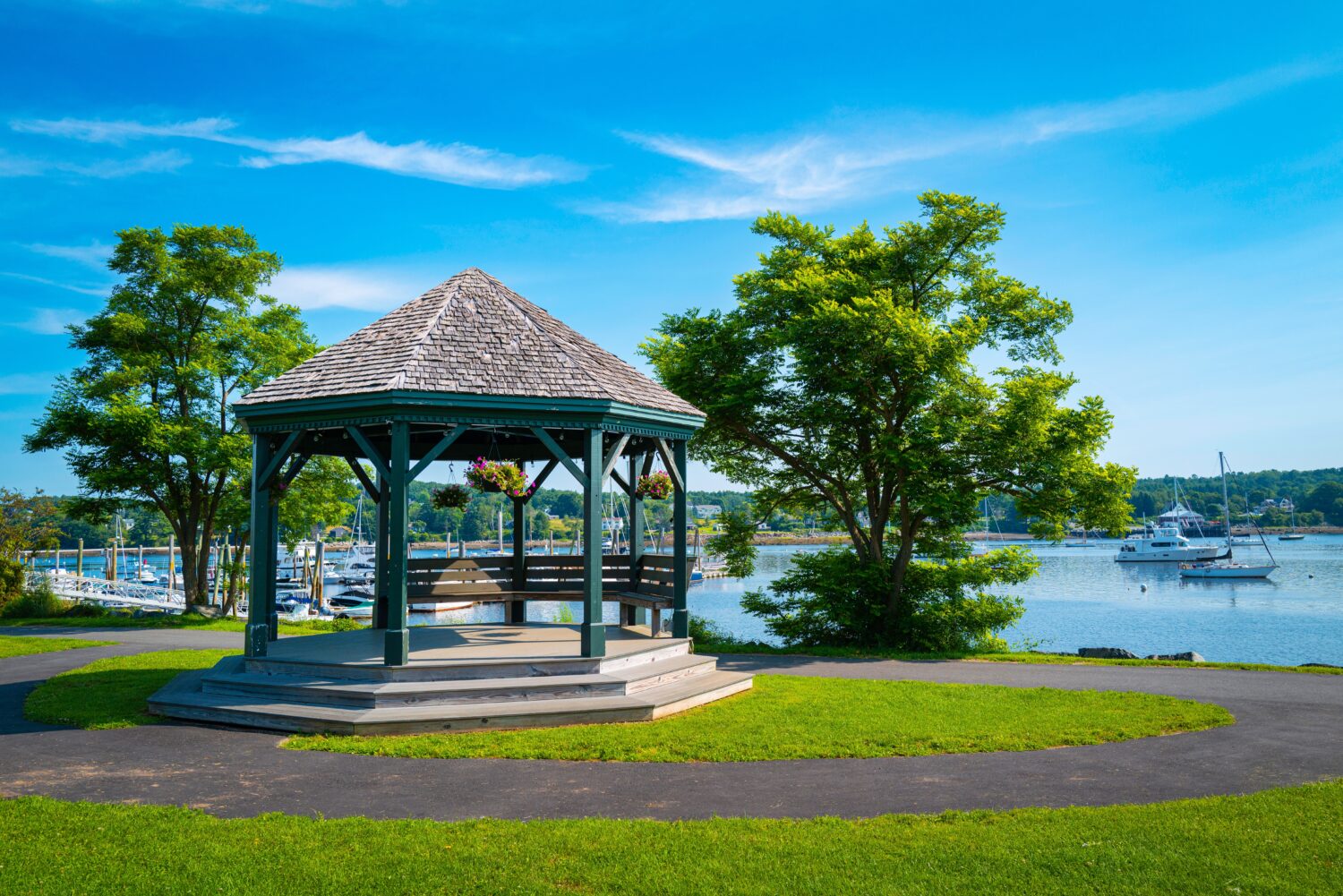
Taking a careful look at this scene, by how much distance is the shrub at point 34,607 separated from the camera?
85.7ft

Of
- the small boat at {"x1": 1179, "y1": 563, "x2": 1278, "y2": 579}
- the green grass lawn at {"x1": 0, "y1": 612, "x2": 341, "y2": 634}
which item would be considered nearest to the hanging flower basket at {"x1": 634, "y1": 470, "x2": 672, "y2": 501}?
the green grass lawn at {"x1": 0, "y1": 612, "x2": 341, "y2": 634}

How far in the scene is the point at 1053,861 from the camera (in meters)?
5.64

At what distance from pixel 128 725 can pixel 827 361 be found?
581 inches

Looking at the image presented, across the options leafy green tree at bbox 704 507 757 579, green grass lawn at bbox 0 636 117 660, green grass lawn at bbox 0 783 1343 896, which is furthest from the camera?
leafy green tree at bbox 704 507 757 579

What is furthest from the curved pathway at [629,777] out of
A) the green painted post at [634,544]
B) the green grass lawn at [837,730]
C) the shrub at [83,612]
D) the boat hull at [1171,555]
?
the boat hull at [1171,555]

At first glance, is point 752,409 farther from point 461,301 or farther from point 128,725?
point 128,725

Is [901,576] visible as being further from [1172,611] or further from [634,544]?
[1172,611]

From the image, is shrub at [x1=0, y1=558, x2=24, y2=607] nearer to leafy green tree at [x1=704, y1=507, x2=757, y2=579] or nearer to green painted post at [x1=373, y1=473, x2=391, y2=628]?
green painted post at [x1=373, y1=473, x2=391, y2=628]

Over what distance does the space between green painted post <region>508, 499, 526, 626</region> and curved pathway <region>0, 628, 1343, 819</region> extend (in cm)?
635

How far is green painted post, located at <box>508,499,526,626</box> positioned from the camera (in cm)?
1576

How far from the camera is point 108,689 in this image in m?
12.5

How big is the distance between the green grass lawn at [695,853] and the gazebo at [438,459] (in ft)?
11.2

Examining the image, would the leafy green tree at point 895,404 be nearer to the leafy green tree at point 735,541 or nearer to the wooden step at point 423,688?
the leafy green tree at point 735,541

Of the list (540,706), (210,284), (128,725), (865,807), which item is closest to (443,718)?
(540,706)
